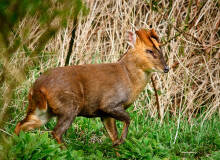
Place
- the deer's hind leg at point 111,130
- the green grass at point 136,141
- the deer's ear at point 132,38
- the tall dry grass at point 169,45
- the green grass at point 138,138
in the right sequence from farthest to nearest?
the tall dry grass at point 169,45 < the deer's ear at point 132,38 < the deer's hind leg at point 111,130 < the green grass at point 138,138 < the green grass at point 136,141

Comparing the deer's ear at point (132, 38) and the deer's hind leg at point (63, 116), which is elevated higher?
the deer's ear at point (132, 38)

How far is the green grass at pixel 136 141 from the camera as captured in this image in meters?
3.95

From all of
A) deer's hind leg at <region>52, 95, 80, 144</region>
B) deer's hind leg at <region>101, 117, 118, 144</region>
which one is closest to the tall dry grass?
deer's hind leg at <region>101, 117, 118, 144</region>

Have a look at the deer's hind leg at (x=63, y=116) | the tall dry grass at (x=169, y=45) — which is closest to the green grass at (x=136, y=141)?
the deer's hind leg at (x=63, y=116)

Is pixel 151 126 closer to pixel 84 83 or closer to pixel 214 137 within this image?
pixel 214 137

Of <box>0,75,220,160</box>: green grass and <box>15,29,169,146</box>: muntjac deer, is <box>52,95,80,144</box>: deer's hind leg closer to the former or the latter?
<box>15,29,169,146</box>: muntjac deer

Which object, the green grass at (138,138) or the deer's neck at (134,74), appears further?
the deer's neck at (134,74)

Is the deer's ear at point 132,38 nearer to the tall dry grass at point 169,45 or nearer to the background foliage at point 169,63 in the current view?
the background foliage at point 169,63

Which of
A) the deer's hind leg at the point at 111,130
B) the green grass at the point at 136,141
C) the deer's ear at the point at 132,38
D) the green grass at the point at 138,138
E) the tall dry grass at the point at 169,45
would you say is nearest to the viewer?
the green grass at the point at 136,141

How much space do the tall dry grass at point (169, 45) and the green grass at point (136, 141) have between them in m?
0.40

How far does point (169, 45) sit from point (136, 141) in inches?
106

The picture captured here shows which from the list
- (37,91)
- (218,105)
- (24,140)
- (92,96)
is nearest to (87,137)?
(92,96)

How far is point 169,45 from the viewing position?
696 cm

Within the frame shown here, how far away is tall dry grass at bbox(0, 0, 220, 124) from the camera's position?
6684 millimetres
